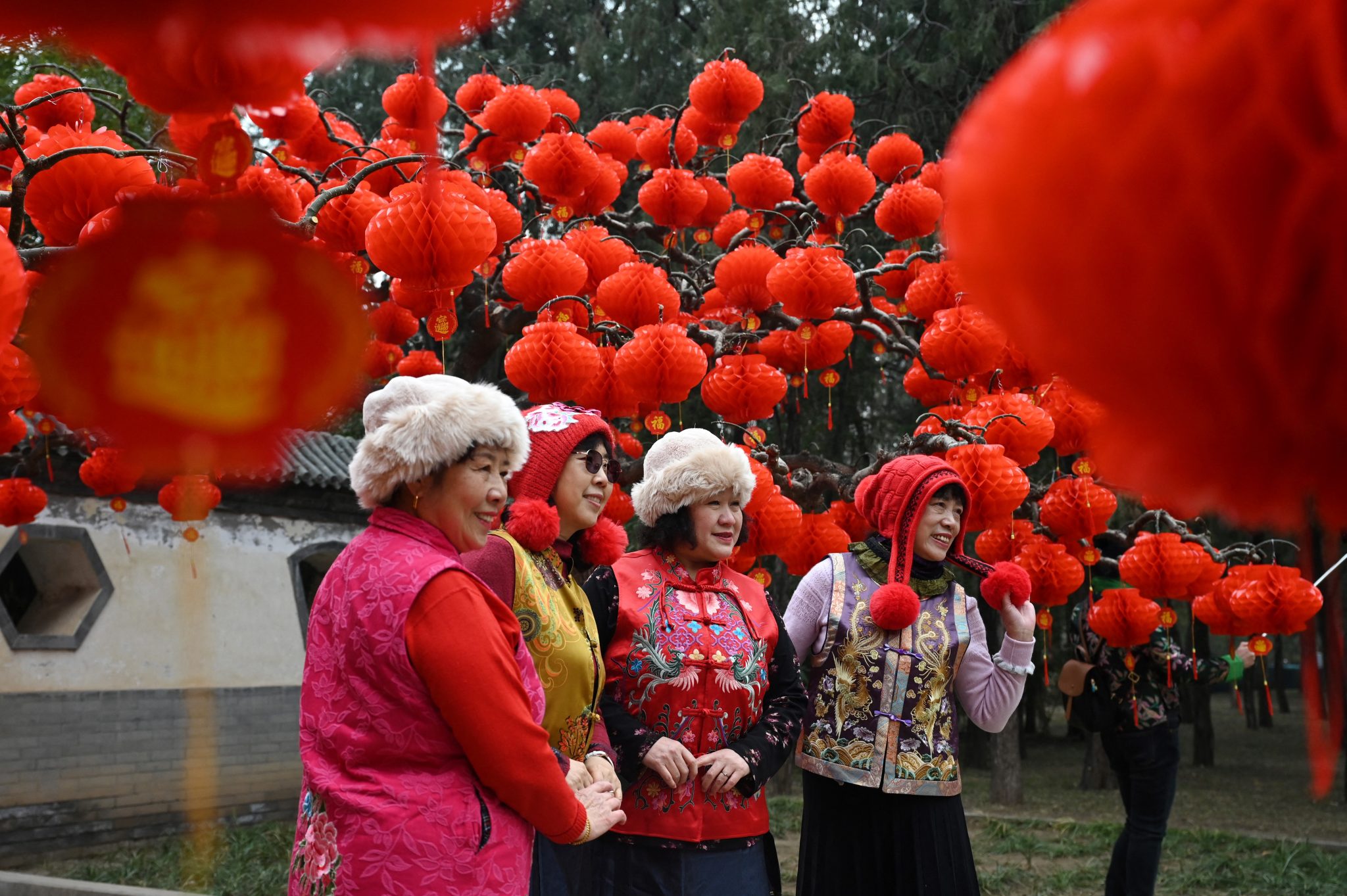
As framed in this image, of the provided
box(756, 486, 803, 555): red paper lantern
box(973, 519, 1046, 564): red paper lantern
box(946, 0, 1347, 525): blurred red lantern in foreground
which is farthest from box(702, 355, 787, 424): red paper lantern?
box(946, 0, 1347, 525): blurred red lantern in foreground

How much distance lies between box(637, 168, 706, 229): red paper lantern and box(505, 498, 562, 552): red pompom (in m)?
2.85

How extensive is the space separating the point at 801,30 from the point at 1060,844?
18.6 ft

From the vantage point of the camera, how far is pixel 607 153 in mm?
5855

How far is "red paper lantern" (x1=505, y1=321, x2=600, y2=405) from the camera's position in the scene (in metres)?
3.41

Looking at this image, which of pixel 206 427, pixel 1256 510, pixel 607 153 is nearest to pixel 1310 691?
pixel 1256 510

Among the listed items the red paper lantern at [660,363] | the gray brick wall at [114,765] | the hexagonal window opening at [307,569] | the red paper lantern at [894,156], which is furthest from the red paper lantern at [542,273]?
the hexagonal window opening at [307,569]

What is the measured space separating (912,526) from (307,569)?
726 cm

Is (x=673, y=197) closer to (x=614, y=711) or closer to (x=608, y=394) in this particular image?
(x=608, y=394)

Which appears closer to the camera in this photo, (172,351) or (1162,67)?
(1162,67)

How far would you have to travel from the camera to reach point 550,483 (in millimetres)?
2637

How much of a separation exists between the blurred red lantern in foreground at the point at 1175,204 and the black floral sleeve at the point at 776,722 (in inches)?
94.6

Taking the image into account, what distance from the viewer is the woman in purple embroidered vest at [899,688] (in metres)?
2.91

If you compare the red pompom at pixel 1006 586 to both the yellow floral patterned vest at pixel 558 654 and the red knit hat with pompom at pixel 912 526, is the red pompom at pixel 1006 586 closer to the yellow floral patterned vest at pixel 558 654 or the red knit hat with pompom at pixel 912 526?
the red knit hat with pompom at pixel 912 526

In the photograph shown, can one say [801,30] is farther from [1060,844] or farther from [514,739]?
[514,739]
